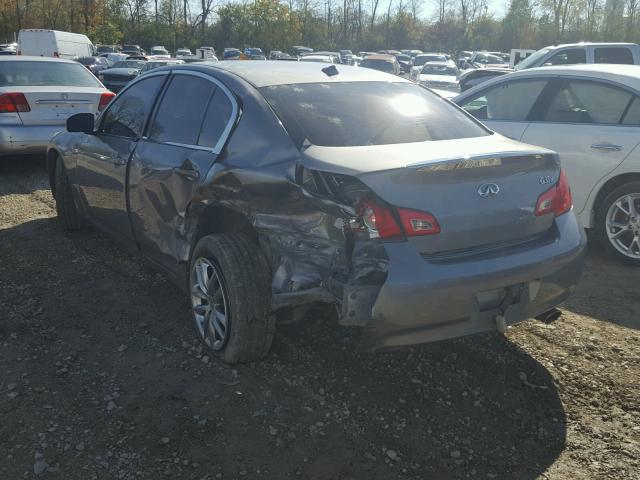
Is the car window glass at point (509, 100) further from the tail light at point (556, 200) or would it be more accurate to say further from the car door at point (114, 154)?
the car door at point (114, 154)

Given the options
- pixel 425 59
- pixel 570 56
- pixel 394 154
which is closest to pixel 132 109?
pixel 394 154

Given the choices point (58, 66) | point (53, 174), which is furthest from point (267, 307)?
point (58, 66)

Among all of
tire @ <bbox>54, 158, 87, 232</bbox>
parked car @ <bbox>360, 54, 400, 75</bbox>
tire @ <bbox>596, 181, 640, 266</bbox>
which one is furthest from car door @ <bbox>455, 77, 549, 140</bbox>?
parked car @ <bbox>360, 54, 400, 75</bbox>

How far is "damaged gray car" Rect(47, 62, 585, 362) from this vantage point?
9.25 feet

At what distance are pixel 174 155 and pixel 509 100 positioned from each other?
368 centimetres

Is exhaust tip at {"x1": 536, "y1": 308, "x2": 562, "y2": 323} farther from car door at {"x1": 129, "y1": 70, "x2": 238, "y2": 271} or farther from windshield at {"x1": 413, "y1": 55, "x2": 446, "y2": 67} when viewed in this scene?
windshield at {"x1": 413, "y1": 55, "x2": 446, "y2": 67}

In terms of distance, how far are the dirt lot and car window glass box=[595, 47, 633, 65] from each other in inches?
350

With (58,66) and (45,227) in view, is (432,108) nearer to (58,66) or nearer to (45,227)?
(45,227)

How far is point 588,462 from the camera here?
8.96ft

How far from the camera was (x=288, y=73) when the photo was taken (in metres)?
3.89

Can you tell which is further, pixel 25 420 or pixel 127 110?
pixel 127 110

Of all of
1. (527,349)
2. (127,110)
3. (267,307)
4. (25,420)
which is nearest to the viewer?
(25,420)

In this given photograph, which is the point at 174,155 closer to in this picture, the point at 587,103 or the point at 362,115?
the point at 362,115

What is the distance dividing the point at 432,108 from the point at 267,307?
1.65m
